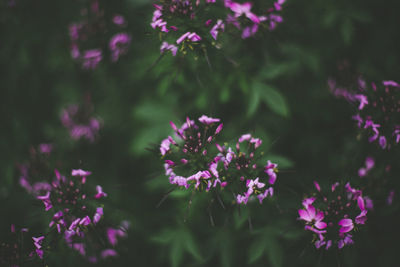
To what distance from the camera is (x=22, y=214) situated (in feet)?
9.02

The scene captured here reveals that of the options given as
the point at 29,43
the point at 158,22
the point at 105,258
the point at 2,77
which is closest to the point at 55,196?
the point at 105,258

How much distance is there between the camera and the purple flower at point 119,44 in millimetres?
2808

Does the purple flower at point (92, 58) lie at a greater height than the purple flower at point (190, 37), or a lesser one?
lesser

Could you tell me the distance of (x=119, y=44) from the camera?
2.82 metres

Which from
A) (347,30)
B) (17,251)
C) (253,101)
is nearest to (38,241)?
(17,251)

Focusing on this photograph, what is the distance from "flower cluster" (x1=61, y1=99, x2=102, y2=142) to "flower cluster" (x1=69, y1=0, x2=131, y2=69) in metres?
0.88

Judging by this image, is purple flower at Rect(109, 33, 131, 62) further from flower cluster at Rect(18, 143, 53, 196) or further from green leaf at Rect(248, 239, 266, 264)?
green leaf at Rect(248, 239, 266, 264)

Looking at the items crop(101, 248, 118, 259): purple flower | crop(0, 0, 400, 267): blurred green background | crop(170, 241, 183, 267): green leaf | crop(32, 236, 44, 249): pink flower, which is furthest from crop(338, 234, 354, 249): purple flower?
crop(32, 236, 44, 249): pink flower

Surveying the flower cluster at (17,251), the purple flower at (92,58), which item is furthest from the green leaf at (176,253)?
the purple flower at (92,58)

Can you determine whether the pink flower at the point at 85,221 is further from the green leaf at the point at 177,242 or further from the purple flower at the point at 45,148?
the purple flower at the point at 45,148

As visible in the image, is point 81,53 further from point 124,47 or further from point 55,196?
point 55,196

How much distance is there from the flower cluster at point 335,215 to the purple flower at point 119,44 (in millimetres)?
2137

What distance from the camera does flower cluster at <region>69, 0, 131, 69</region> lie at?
2902 mm

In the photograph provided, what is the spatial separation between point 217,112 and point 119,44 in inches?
45.2
